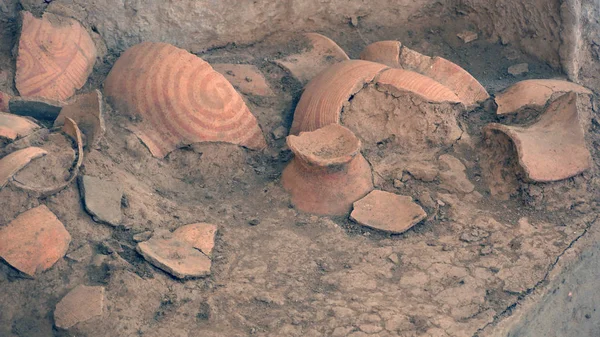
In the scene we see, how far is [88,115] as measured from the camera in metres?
4.27

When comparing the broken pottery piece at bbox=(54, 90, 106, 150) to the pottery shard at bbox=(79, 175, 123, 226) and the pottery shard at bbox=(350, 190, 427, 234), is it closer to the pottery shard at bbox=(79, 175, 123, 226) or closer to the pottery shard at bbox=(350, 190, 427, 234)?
the pottery shard at bbox=(79, 175, 123, 226)

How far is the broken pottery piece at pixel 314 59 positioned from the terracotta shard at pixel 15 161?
6.92 feet

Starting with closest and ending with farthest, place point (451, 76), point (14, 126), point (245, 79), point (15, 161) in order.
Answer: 1. point (15, 161)
2. point (14, 126)
3. point (451, 76)
4. point (245, 79)

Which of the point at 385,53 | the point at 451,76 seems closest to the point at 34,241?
the point at 385,53

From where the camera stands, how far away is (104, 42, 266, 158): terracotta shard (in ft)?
14.8

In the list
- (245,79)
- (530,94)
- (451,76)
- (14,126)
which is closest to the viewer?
(14,126)

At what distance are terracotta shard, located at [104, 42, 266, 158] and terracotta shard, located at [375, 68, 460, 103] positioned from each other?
3.19 feet

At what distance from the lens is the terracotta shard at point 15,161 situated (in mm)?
3575

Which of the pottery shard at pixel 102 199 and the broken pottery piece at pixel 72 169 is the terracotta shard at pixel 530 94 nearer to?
the pottery shard at pixel 102 199

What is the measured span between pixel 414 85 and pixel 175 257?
1976mm

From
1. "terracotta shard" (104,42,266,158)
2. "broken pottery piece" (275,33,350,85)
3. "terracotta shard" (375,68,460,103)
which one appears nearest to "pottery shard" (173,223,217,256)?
"terracotta shard" (104,42,266,158)

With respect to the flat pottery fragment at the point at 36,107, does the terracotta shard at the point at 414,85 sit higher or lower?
higher

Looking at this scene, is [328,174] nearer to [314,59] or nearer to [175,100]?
[175,100]

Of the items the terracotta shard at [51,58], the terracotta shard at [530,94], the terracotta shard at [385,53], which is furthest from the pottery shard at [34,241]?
the terracotta shard at [530,94]
